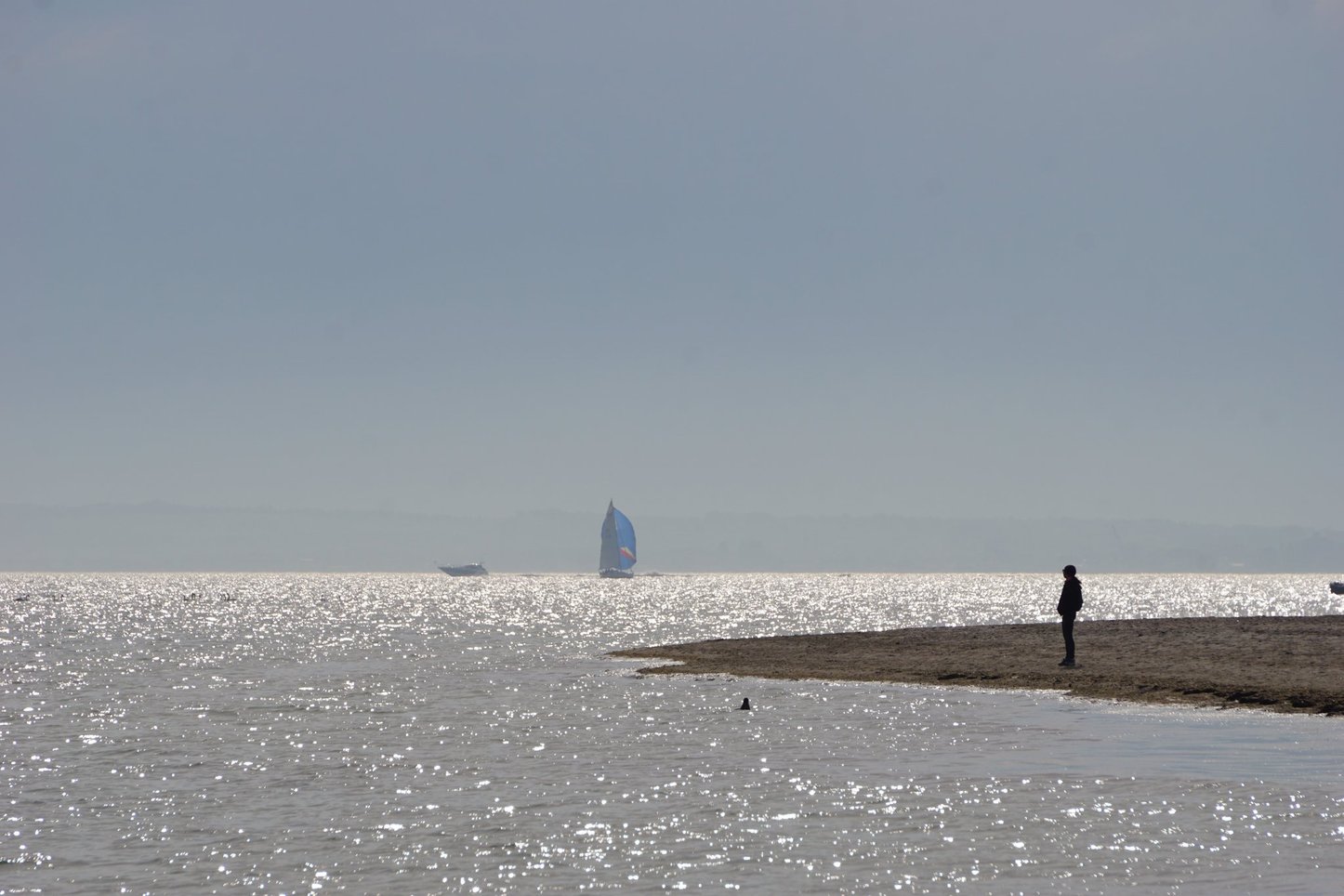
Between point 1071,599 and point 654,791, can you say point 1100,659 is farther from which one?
point 654,791

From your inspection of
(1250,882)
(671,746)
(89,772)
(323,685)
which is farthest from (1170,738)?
(323,685)

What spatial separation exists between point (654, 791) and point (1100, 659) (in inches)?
1002

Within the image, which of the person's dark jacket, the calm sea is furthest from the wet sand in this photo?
the calm sea

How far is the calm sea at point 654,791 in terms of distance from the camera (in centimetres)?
1597

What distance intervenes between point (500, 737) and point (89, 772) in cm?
812

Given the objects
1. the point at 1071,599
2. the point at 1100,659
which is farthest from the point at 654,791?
the point at 1100,659

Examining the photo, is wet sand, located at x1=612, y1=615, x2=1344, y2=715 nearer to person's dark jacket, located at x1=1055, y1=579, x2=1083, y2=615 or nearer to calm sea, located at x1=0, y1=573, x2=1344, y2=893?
person's dark jacket, located at x1=1055, y1=579, x2=1083, y2=615

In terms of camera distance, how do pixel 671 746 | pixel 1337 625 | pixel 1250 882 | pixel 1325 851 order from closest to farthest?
pixel 1250 882 → pixel 1325 851 → pixel 671 746 → pixel 1337 625

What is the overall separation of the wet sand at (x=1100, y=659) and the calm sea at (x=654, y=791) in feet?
6.76

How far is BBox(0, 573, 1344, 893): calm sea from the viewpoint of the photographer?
16.0m

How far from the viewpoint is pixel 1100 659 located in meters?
43.2

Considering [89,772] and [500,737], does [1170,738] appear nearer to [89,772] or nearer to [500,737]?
[500,737]

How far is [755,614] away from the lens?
117 m

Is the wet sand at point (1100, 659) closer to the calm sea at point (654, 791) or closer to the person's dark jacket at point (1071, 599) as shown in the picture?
the person's dark jacket at point (1071, 599)
